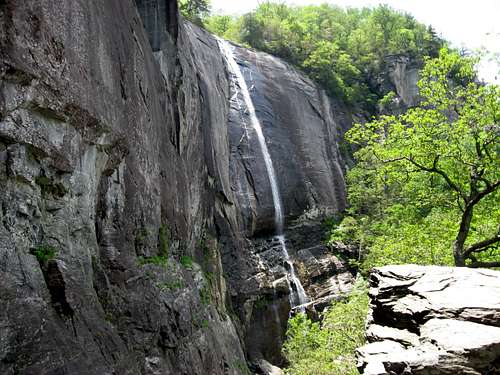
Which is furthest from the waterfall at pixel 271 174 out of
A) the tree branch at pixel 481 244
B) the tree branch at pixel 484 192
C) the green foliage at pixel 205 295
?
the tree branch at pixel 484 192

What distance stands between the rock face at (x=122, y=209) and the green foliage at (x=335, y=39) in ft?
43.2

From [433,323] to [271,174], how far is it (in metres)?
18.4

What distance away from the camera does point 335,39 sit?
42344mm

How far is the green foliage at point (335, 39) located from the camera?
3409 cm

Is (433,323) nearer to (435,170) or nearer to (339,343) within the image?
(435,170)

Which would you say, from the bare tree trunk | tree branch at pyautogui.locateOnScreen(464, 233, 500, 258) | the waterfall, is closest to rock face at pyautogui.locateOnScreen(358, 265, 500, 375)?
the bare tree trunk

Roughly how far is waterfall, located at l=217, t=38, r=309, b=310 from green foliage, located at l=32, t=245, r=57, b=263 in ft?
51.8

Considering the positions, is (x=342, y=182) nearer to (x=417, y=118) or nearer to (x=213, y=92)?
(x=213, y=92)

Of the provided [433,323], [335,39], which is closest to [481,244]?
[433,323]

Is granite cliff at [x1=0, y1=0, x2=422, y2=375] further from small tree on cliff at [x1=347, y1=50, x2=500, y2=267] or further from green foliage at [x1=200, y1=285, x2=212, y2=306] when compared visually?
small tree on cliff at [x1=347, y1=50, x2=500, y2=267]

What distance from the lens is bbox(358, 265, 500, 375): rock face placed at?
5344mm

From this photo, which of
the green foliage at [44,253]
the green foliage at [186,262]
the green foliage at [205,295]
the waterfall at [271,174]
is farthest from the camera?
the waterfall at [271,174]

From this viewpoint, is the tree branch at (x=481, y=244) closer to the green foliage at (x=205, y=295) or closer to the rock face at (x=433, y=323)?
the rock face at (x=433, y=323)

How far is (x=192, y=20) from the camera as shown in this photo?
2725 cm
